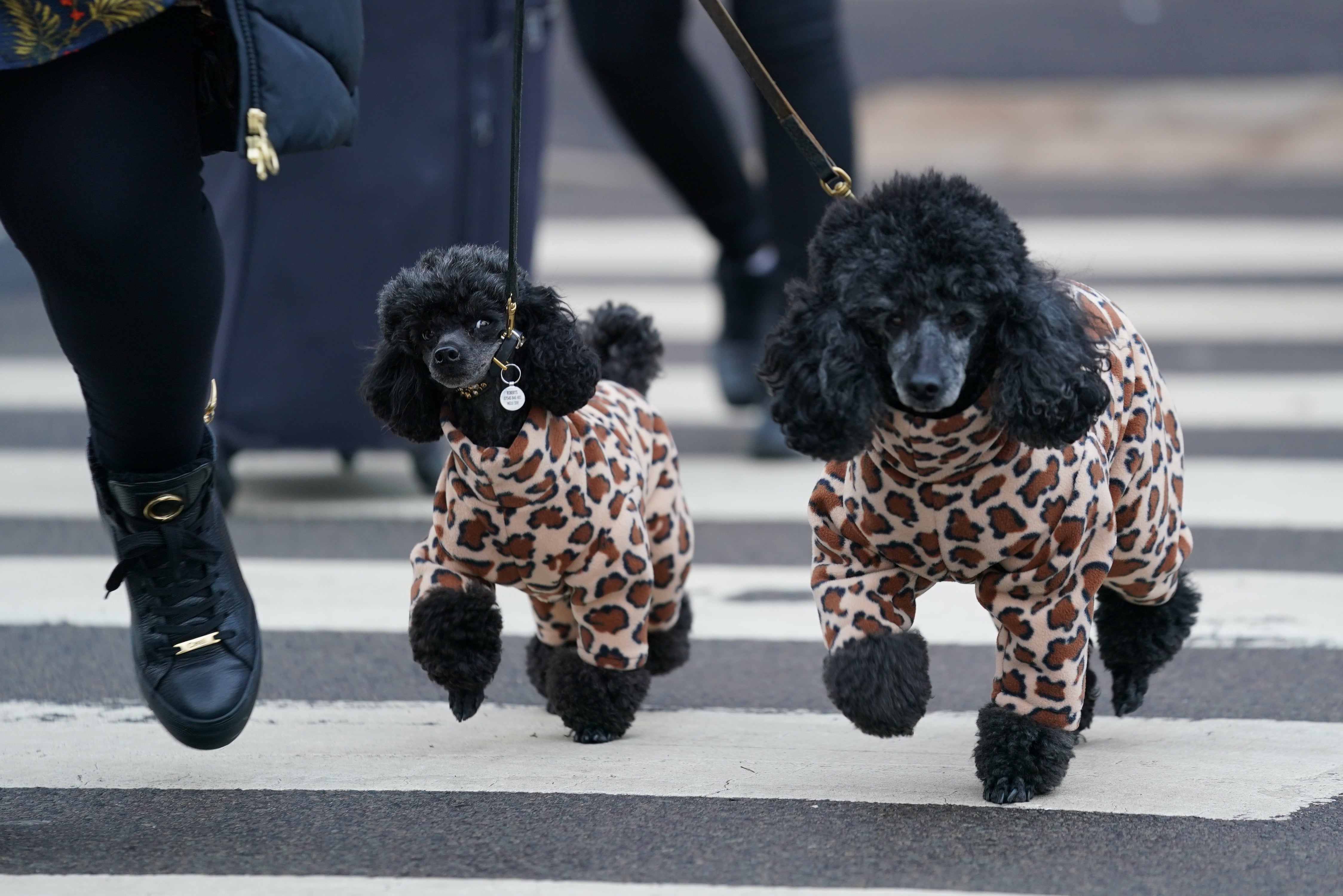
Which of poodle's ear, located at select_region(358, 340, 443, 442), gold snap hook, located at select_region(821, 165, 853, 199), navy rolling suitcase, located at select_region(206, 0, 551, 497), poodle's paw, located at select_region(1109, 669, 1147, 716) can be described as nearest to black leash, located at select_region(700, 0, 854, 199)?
gold snap hook, located at select_region(821, 165, 853, 199)

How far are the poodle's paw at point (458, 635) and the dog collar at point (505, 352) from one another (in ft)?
0.99

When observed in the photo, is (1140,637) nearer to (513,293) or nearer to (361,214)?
(513,293)

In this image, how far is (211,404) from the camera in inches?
107

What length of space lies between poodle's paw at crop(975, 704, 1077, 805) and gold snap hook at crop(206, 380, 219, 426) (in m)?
1.21

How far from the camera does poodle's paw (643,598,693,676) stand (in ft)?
10.3

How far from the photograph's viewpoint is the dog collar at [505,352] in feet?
8.75

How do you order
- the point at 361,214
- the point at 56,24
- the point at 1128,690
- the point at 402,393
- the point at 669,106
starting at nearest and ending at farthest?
the point at 56,24, the point at 402,393, the point at 1128,690, the point at 361,214, the point at 669,106

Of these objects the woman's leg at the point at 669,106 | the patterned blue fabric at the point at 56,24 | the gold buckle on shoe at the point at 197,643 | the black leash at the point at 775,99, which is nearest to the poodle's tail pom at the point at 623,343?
the black leash at the point at 775,99

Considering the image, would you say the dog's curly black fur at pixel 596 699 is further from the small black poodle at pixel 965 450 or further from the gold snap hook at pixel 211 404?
the gold snap hook at pixel 211 404

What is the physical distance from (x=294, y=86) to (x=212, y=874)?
101cm

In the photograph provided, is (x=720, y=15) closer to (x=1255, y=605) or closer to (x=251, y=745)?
(x=251, y=745)

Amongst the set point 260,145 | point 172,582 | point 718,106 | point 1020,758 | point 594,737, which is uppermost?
point 718,106

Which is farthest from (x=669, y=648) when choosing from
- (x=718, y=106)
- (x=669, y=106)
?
(x=718, y=106)

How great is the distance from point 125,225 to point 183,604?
561 millimetres
